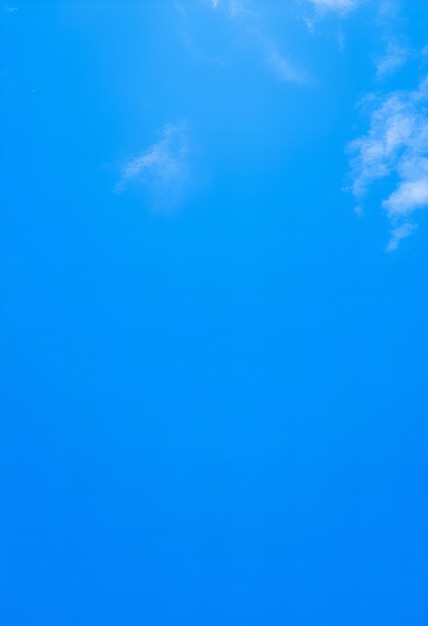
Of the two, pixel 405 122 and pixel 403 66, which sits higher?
pixel 403 66

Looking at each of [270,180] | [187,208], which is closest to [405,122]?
[270,180]

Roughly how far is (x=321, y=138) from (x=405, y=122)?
0.99 m

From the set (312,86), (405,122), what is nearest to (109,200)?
(312,86)

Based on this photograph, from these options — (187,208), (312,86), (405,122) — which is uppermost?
(312,86)

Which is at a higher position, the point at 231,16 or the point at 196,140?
the point at 231,16

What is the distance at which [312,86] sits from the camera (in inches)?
265

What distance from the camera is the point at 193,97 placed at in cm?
675

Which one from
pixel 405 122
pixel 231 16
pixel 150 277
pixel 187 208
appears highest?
pixel 231 16

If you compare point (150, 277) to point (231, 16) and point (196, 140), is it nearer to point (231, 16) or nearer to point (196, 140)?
point (196, 140)

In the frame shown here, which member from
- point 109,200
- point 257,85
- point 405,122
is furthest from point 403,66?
point 109,200

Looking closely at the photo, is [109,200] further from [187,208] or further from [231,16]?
[231,16]

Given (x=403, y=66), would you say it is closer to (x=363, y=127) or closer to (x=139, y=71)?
(x=363, y=127)

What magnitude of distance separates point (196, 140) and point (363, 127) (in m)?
1.99

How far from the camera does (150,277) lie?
22.1ft
